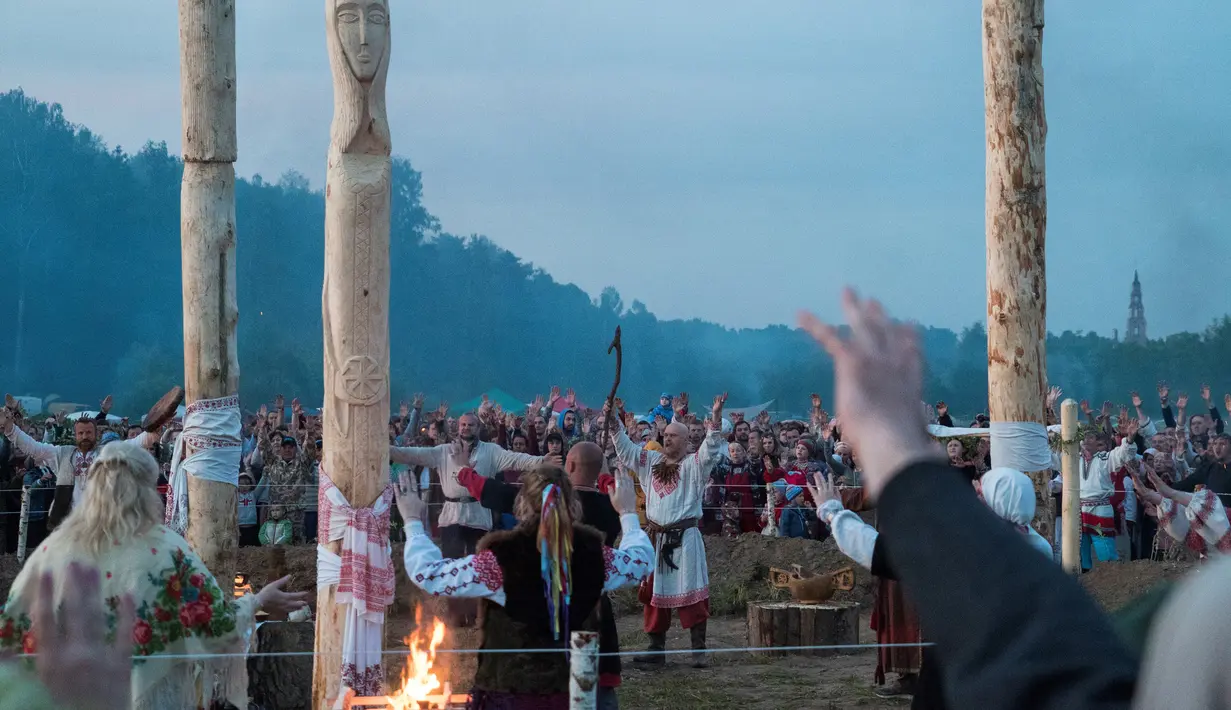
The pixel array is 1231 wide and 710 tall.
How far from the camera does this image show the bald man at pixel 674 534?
10.2 m

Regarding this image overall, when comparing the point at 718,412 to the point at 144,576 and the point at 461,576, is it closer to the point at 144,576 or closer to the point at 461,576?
the point at 461,576

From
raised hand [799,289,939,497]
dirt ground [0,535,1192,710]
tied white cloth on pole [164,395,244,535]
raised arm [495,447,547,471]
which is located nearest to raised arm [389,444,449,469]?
tied white cloth on pole [164,395,244,535]

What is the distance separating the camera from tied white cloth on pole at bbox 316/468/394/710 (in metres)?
5.91

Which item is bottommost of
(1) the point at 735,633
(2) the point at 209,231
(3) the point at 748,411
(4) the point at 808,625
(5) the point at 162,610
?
(1) the point at 735,633

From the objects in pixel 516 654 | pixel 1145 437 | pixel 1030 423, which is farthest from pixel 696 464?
pixel 1145 437

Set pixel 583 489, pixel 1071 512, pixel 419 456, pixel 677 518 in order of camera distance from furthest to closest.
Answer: pixel 677 518, pixel 1071 512, pixel 419 456, pixel 583 489

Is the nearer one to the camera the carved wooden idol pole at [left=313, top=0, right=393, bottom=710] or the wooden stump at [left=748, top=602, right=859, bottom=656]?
the carved wooden idol pole at [left=313, top=0, right=393, bottom=710]

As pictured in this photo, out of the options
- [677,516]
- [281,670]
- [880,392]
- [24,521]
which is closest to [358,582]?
[281,670]

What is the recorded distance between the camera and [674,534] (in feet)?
34.0

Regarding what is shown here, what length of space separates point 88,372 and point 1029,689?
40.6 metres

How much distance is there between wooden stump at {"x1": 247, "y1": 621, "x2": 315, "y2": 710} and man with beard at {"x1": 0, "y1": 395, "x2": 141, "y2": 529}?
3785 millimetres

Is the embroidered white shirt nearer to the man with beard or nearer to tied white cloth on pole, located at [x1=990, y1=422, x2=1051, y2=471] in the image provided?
tied white cloth on pole, located at [x1=990, y1=422, x2=1051, y2=471]

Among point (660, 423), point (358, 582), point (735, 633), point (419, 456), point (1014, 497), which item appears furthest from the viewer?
point (660, 423)

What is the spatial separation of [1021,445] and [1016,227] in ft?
3.52
